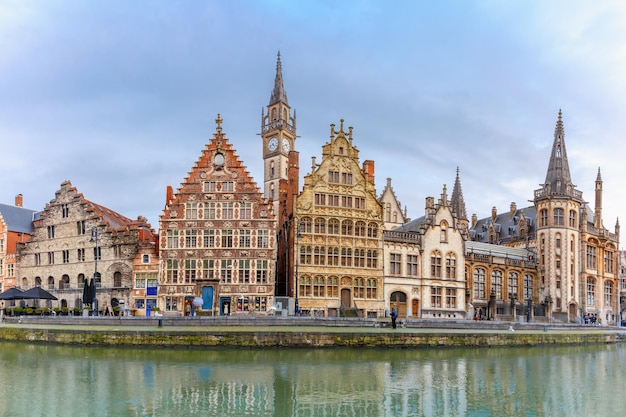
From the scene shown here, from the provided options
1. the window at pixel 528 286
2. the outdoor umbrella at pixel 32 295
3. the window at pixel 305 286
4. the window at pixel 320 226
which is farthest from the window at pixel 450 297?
the outdoor umbrella at pixel 32 295

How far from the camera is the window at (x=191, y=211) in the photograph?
171ft

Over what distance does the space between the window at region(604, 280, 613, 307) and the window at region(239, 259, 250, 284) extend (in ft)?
149

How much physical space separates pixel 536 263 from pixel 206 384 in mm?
53018

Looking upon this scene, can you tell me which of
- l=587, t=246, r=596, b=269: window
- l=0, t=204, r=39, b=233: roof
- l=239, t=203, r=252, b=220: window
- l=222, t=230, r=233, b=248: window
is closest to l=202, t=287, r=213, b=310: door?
l=222, t=230, r=233, b=248: window

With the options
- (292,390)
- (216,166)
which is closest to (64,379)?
(292,390)

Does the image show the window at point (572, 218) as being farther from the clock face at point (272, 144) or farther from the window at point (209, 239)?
the window at point (209, 239)

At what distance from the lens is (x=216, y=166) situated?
5272 centimetres

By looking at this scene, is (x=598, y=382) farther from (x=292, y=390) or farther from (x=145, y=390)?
(x=145, y=390)

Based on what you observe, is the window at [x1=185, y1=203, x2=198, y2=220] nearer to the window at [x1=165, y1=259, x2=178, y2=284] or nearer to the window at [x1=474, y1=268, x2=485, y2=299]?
the window at [x1=165, y1=259, x2=178, y2=284]

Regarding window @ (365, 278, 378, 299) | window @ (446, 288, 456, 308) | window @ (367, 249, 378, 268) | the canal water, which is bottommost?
the canal water

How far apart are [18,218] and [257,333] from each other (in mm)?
41991

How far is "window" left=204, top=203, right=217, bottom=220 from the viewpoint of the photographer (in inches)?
2050

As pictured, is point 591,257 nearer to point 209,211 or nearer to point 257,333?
point 209,211

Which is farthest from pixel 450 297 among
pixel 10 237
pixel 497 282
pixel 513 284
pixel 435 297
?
pixel 10 237
